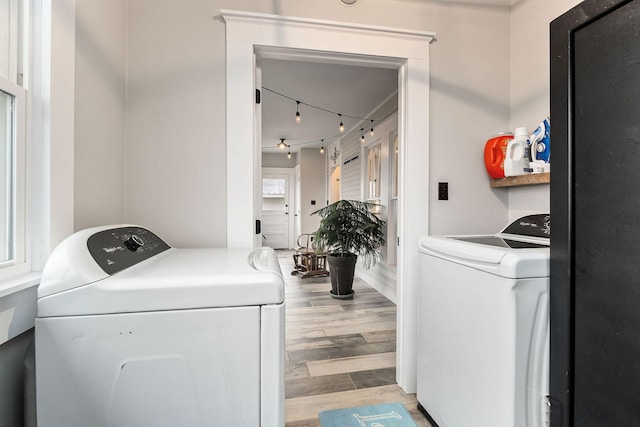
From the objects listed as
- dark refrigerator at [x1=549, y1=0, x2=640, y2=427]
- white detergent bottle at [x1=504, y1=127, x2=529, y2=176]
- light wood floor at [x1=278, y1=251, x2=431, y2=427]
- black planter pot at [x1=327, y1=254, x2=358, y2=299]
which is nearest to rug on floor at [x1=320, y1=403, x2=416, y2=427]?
light wood floor at [x1=278, y1=251, x2=431, y2=427]

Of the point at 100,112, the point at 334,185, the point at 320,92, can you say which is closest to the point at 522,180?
the point at 100,112

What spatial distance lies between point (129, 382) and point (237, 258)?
50 centimetres

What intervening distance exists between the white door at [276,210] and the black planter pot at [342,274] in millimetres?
4813

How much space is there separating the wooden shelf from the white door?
6995mm

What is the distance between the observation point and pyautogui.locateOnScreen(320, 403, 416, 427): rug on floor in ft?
5.29

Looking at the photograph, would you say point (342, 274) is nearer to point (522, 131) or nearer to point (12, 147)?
point (522, 131)

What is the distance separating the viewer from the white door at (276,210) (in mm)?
8547

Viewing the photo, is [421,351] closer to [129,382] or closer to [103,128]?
[129,382]

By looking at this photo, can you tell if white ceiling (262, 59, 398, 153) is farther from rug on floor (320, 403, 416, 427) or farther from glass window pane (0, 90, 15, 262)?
rug on floor (320, 403, 416, 427)

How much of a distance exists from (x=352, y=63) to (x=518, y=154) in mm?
1121

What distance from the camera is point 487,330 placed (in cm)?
119

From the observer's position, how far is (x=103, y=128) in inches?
52.7

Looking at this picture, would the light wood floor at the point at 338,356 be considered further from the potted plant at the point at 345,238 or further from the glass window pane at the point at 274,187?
the glass window pane at the point at 274,187

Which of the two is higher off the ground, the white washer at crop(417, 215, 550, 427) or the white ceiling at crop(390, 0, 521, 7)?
the white ceiling at crop(390, 0, 521, 7)
